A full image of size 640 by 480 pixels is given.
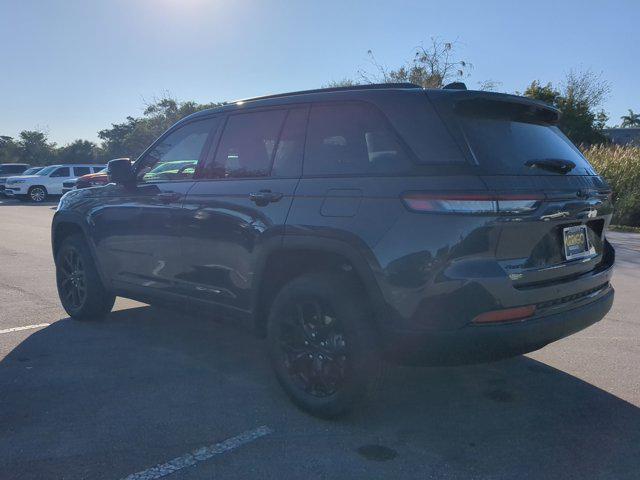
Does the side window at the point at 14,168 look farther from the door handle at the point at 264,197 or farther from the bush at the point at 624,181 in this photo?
the door handle at the point at 264,197

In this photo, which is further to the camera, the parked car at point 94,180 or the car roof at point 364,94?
the parked car at point 94,180

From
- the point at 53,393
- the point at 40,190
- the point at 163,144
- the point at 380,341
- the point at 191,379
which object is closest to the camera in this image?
the point at 380,341

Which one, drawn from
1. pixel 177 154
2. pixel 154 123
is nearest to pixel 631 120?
pixel 154 123

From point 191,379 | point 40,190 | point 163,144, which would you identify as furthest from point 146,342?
point 40,190

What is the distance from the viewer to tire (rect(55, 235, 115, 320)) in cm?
545

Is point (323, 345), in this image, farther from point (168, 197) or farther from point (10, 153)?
point (10, 153)

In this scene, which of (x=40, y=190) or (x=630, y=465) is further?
(x=40, y=190)

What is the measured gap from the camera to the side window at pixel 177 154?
4.51 m

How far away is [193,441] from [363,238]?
4.70 feet

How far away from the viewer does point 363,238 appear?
124 inches

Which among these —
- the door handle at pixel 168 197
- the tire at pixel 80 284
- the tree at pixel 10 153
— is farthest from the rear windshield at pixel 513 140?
the tree at pixel 10 153

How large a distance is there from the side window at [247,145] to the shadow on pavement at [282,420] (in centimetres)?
145

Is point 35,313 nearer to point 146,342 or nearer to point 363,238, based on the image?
point 146,342

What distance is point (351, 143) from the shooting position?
348 cm
